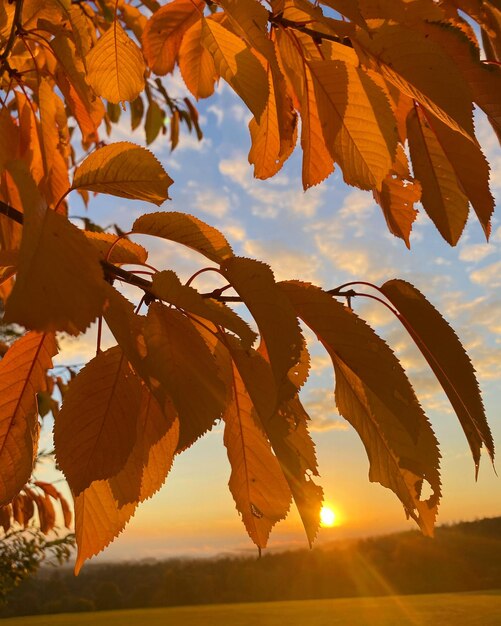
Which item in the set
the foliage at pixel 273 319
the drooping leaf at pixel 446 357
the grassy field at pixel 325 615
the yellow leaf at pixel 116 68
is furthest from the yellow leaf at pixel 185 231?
the grassy field at pixel 325 615

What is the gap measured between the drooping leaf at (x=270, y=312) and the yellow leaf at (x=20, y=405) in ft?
0.51

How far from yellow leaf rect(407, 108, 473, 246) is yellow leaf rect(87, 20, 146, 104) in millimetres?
251

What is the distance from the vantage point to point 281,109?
465mm

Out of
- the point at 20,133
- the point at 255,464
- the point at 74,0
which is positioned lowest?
the point at 255,464

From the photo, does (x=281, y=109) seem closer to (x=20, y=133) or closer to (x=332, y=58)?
(x=332, y=58)

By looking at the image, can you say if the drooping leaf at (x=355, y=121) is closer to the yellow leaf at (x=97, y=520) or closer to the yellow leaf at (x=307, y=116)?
the yellow leaf at (x=307, y=116)

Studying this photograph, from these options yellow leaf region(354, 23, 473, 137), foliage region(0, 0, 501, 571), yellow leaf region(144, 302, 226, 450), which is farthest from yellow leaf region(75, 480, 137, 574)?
yellow leaf region(354, 23, 473, 137)

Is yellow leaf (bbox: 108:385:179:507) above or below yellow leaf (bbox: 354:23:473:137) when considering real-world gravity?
below

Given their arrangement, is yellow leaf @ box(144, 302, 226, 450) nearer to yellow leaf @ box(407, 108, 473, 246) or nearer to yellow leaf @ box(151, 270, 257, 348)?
yellow leaf @ box(151, 270, 257, 348)

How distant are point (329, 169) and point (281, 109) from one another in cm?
8

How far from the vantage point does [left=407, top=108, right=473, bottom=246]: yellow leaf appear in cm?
48

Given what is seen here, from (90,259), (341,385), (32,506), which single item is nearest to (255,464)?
(341,385)

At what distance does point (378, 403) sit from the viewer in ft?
1.23

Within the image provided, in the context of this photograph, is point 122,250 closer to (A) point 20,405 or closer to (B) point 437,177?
(A) point 20,405
